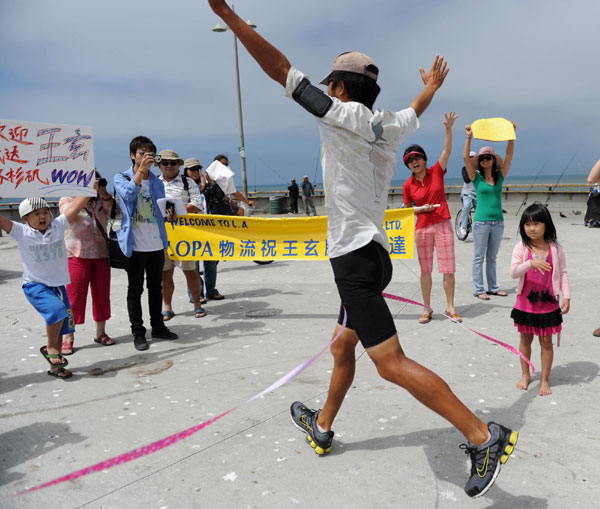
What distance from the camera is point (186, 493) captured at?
2648 mm

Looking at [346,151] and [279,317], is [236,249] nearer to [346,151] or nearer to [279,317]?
[279,317]

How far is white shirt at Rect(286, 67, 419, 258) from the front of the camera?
247 cm

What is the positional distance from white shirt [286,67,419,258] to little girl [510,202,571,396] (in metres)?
1.60

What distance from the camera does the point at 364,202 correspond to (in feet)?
8.43

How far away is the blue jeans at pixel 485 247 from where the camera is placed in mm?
7020

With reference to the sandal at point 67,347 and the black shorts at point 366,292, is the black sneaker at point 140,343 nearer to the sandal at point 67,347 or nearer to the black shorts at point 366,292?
the sandal at point 67,347

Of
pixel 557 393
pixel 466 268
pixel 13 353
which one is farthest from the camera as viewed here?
pixel 466 268

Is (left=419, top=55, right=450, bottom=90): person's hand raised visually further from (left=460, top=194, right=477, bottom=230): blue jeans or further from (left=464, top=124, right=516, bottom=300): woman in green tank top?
(left=460, top=194, right=477, bottom=230): blue jeans

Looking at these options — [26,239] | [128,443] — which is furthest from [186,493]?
[26,239]

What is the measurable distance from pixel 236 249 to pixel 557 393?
414 centimetres

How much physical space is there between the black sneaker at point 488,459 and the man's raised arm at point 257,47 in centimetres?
193

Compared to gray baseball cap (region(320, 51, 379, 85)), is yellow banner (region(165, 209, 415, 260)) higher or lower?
lower

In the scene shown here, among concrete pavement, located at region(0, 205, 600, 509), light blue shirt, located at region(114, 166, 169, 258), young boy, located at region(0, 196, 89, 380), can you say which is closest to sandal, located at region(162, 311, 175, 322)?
concrete pavement, located at region(0, 205, 600, 509)

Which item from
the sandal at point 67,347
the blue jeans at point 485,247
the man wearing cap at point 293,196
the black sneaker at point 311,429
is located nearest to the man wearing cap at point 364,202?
the black sneaker at point 311,429
